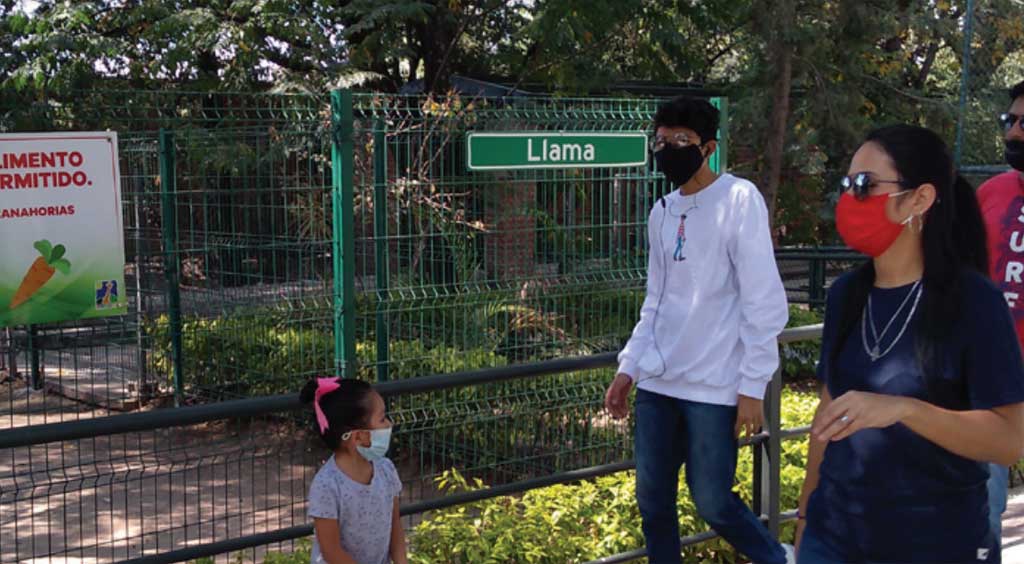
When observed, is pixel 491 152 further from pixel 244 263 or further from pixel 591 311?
pixel 244 263

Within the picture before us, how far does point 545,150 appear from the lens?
688 centimetres

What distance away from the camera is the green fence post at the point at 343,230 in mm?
6652

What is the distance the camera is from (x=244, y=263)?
8125 millimetres

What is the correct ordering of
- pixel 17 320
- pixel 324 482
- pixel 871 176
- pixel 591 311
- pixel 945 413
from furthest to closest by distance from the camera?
pixel 591 311 → pixel 17 320 → pixel 324 482 → pixel 871 176 → pixel 945 413

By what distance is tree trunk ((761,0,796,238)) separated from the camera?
13.3 meters

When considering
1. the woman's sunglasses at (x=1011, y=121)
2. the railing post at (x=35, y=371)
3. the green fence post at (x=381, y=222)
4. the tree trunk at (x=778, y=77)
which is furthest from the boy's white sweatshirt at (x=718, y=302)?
the tree trunk at (x=778, y=77)

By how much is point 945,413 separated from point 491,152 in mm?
4757

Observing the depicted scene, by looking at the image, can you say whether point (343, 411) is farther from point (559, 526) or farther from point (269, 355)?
point (269, 355)

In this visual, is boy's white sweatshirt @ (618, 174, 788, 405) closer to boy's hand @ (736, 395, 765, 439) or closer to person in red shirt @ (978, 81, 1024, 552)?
boy's hand @ (736, 395, 765, 439)

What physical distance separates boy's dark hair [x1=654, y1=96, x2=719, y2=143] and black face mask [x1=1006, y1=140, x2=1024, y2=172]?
95 centimetres

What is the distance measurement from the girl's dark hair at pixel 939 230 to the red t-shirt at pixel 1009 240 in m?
1.18

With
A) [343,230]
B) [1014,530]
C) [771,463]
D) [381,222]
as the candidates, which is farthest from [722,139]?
[771,463]

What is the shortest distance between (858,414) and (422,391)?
6.01ft

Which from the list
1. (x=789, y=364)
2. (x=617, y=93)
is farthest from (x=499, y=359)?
(x=617, y=93)
